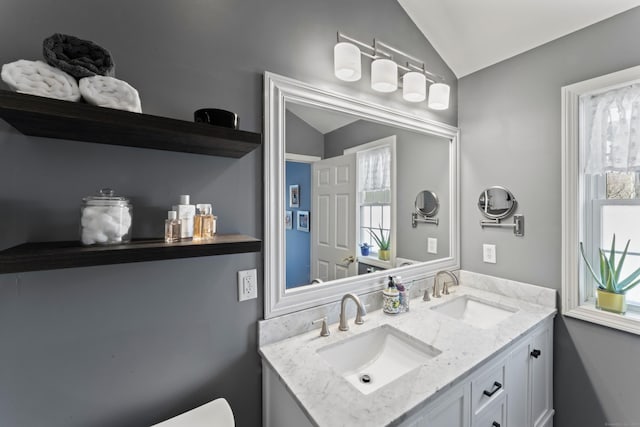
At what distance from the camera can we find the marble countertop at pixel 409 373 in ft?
2.55

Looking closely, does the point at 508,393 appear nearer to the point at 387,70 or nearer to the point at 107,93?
the point at 387,70

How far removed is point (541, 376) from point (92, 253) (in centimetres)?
208

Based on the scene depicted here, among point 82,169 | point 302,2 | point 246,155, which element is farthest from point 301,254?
point 302,2

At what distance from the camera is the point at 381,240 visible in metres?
1.60

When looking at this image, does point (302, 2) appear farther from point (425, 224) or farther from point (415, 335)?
point (415, 335)

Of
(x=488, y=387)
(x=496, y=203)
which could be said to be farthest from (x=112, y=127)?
(x=496, y=203)

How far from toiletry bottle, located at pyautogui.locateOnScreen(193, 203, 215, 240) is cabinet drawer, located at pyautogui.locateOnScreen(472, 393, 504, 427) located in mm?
1211

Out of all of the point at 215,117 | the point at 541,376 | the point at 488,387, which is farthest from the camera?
the point at 541,376

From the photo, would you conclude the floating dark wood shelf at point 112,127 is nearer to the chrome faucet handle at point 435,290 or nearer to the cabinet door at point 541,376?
the chrome faucet handle at point 435,290

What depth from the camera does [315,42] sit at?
50.8 inches

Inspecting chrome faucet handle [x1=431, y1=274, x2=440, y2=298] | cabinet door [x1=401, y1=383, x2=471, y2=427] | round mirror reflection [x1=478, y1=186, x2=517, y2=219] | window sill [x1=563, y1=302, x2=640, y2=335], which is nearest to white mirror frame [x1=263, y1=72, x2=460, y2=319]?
chrome faucet handle [x1=431, y1=274, x2=440, y2=298]

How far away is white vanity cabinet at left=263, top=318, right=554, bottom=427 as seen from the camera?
0.90 metres

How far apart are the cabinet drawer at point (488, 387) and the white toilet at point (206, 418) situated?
891 millimetres

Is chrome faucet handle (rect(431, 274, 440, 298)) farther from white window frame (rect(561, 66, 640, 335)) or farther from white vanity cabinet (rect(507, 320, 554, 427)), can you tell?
white window frame (rect(561, 66, 640, 335))
